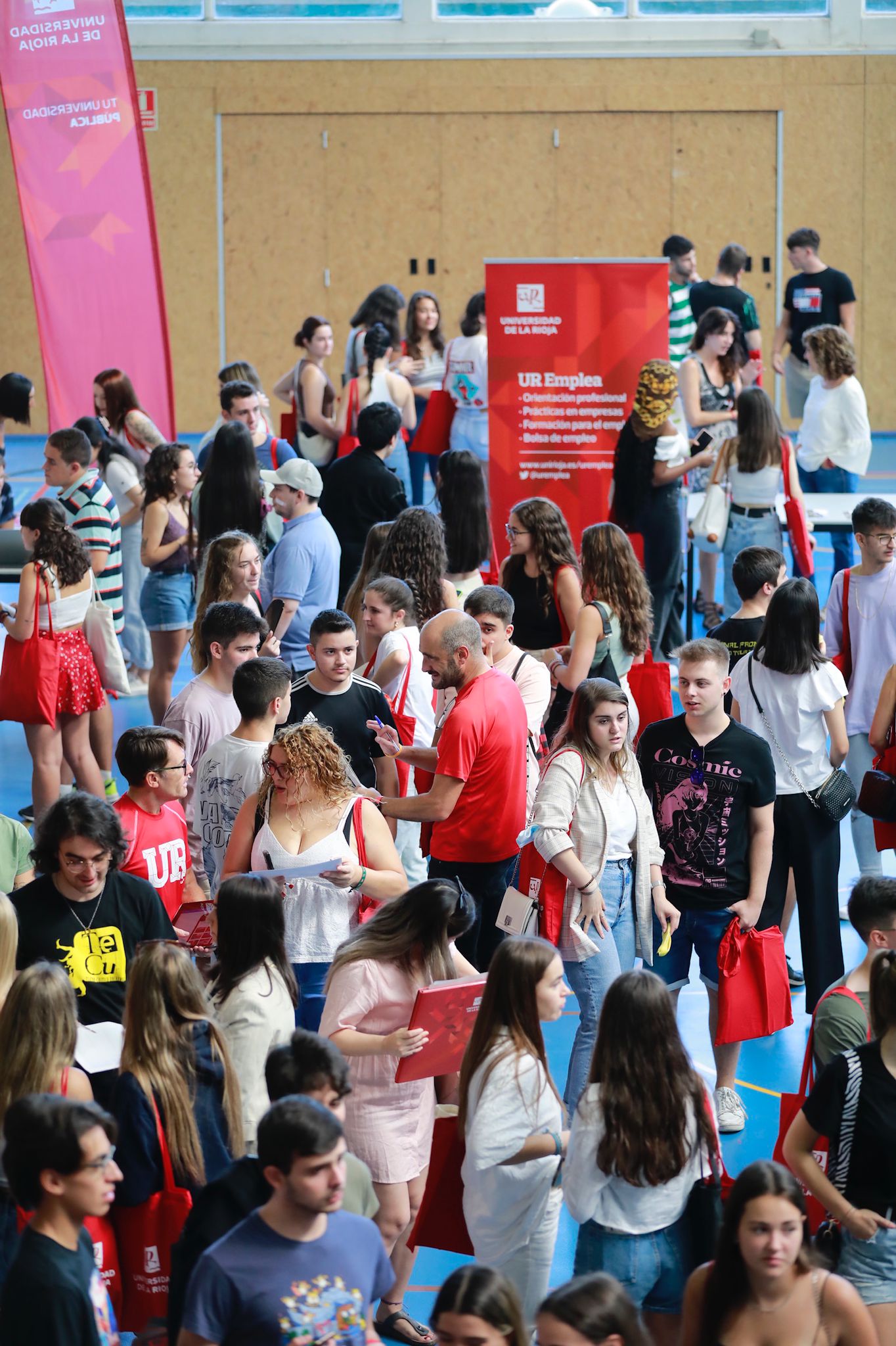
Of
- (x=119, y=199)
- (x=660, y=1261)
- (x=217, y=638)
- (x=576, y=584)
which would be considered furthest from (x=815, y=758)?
(x=119, y=199)

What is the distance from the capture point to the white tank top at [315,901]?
4438 millimetres

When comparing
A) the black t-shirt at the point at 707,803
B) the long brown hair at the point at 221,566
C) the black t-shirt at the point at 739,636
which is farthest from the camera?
the long brown hair at the point at 221,566

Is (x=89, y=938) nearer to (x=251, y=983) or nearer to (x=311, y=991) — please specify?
(x=251, y=983)

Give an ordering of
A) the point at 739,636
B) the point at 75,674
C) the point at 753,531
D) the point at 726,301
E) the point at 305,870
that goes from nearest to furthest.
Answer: the point at 305,870, the point at 739,636, the point at 75,674, the point at 753,531, the point at 726,301

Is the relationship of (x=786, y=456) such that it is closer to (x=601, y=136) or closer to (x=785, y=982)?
(x=785, y=982)

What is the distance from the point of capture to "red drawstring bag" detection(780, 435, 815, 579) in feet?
29.8

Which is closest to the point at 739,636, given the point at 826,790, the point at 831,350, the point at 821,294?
the point at 826,790

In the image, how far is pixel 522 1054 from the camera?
363 cm

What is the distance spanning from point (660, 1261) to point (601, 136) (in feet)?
60.1

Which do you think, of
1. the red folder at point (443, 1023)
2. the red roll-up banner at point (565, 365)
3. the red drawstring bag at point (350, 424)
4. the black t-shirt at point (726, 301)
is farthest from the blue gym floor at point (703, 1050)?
the black t-shirt at point (726, 301)

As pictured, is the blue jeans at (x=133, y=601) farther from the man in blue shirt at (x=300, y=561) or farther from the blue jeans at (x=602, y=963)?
the blue jeans at (x=602, y=963)

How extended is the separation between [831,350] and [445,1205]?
7397 millimetres

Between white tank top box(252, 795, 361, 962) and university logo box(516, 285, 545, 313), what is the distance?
5.46 metres

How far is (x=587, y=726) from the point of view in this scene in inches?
193
